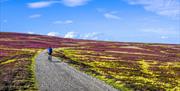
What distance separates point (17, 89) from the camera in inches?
1107

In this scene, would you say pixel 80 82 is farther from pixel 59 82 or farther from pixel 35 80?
pixel 35 80

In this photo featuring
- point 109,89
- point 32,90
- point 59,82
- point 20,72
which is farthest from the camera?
point 20,72

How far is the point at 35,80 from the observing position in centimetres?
3300

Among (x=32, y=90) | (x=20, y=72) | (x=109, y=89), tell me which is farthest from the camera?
(x=20, y=72)

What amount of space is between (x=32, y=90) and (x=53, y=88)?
7.05ft

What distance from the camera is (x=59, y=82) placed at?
32.6 m

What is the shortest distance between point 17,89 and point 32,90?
1574mm

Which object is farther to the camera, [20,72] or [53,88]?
[20,72]

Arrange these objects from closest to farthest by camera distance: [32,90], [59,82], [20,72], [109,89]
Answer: [32,90] → [109,89] → [59,82] → [20,72]

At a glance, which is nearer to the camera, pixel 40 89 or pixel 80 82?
pixel 40 89

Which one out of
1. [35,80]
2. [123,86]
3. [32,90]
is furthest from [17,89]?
[123,86]

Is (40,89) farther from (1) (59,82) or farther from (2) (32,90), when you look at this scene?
(1) (59,82)

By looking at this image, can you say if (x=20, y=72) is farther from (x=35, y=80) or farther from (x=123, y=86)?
(x=123, y=86)

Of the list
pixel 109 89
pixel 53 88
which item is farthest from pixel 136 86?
pixel 53 88
